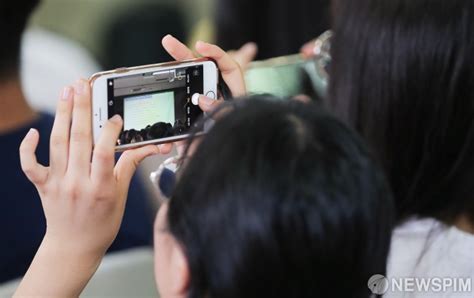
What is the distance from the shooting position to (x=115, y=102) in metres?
0.91

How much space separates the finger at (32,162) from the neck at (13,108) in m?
0.59

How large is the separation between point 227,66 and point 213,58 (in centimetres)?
3

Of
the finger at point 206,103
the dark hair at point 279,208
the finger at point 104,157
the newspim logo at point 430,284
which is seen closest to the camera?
the dark hair at point 279,208

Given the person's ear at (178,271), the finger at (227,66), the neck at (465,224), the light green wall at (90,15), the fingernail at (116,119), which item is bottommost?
the light green wall at (90,15)

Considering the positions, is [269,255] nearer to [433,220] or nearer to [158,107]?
[158,107]

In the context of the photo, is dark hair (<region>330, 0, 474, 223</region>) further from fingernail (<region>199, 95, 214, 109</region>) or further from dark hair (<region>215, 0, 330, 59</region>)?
dark hair (<region>215, 0, 330, 59</region>)

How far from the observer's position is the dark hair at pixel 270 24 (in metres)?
2.05

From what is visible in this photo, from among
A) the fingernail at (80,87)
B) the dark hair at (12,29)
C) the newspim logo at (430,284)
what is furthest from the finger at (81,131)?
the dark hair at (12,29)

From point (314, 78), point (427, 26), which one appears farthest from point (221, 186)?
point (314, 78)

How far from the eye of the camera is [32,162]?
0.84 m

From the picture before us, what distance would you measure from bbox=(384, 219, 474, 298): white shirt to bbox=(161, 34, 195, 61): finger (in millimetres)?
355

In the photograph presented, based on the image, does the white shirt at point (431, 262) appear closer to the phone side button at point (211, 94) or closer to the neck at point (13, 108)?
the phone side button at point (211, 94)

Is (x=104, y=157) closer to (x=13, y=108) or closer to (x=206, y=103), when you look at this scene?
(x=206, y=103)

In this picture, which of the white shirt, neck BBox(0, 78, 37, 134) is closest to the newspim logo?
the white shirt
